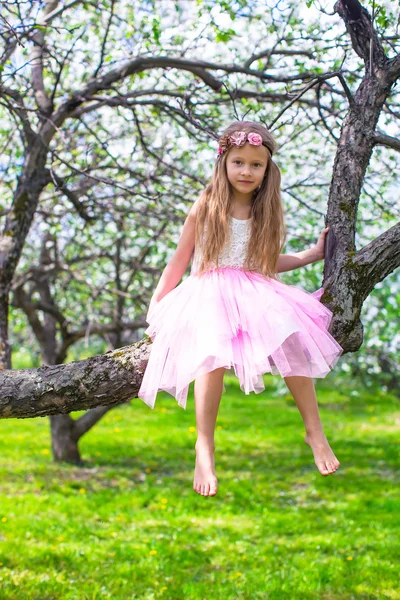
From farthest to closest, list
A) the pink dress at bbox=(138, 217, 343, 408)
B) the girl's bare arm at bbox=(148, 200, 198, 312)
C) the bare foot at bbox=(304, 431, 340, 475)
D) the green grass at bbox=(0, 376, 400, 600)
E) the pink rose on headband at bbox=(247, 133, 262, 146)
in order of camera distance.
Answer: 1. the green grass at bbox=(0, 376, 400, 600)
2. the girl's bare arm at bbox=(148, 200, 198, 312)
3. the pink rose on headband at bbox=(247, 133, 262, 146)
4. the bare foot at bbox=(304, 431, 340, 475)
5. the pink dress at bbox=(138, 217, 343, 408)

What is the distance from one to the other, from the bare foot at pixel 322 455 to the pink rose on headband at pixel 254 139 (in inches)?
46.6

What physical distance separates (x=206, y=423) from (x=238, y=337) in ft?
1.14

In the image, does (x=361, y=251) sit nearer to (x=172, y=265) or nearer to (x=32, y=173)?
(x=172, y=265)

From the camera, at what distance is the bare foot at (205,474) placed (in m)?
2.46

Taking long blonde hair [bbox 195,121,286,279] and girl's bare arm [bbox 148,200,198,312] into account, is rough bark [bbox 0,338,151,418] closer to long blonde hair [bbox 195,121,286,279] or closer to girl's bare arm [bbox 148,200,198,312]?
girl's bare arm [bbox 148,200,198,312]

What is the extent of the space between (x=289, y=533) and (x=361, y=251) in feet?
10.6

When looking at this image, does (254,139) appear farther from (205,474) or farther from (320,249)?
(205,474)

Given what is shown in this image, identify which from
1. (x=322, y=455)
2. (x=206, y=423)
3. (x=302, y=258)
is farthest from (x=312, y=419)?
(x=302, y=258)

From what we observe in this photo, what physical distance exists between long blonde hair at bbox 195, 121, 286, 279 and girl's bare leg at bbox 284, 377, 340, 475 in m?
0.49

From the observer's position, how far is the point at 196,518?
5.42m

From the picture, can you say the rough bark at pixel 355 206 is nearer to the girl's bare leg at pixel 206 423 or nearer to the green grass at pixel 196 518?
the girl's bare leg at pixel 206 423

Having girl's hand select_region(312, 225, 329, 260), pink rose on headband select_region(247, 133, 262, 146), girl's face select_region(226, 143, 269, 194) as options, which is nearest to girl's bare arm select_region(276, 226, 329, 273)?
girl's hand select_region(312, 225, 329, 260)

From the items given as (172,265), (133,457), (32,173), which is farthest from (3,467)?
(172,265)

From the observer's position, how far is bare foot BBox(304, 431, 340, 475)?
8.34 feet
